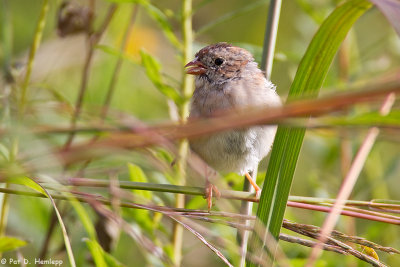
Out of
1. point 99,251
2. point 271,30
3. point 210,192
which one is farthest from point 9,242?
point 271,30

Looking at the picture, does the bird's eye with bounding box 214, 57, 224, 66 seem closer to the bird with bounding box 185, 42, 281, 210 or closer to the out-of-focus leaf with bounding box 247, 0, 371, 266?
the bird with bounding box 185, 42, 281, 210

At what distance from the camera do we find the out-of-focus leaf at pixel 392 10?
1.32m

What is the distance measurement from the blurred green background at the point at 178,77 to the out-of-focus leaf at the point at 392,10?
27cm

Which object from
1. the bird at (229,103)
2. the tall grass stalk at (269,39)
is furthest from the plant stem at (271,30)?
the bird at (229,103)

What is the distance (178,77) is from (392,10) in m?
4.21

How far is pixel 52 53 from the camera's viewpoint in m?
4.40

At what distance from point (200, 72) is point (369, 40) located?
10.5ft

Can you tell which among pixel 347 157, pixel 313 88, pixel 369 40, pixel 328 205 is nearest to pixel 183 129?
pixel 313 88

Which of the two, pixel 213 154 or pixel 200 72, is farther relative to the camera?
pixel 200 72

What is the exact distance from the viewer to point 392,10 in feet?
4.47

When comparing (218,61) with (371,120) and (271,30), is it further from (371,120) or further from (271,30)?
(371,120)

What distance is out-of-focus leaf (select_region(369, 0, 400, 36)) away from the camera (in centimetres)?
132

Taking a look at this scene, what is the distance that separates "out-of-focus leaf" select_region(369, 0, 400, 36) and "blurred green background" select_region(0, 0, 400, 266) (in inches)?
10.5

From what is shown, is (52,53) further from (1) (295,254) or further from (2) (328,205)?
(2) (328,205)
